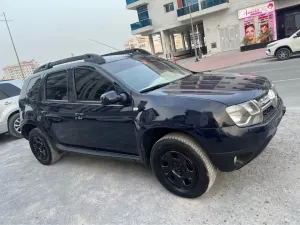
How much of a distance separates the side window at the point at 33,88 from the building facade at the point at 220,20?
21.9 metres

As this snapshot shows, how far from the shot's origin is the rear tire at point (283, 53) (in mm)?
13703

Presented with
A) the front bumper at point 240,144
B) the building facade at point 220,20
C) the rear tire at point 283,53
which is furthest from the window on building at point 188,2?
the front bumper at point 240,144

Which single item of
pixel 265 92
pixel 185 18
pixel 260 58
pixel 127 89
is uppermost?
pixel 185 18

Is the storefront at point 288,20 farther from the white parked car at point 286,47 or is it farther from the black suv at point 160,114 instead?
the black suv at point 160,114

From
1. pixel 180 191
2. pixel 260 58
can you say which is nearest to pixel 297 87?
pixel 180 191

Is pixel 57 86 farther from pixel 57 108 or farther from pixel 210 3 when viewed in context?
pixel 210 3

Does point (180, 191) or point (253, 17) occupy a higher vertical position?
point (253, 17)

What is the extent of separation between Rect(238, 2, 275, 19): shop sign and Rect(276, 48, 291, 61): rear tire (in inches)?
407

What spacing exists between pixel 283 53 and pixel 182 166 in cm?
1332

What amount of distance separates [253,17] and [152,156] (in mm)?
23842

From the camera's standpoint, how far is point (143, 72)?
11.7ft

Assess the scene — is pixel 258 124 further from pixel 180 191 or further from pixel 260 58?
pixel 260 58

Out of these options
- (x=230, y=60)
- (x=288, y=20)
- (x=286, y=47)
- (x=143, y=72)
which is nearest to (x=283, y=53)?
(x=286, y=47)

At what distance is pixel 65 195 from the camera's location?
362 cm
